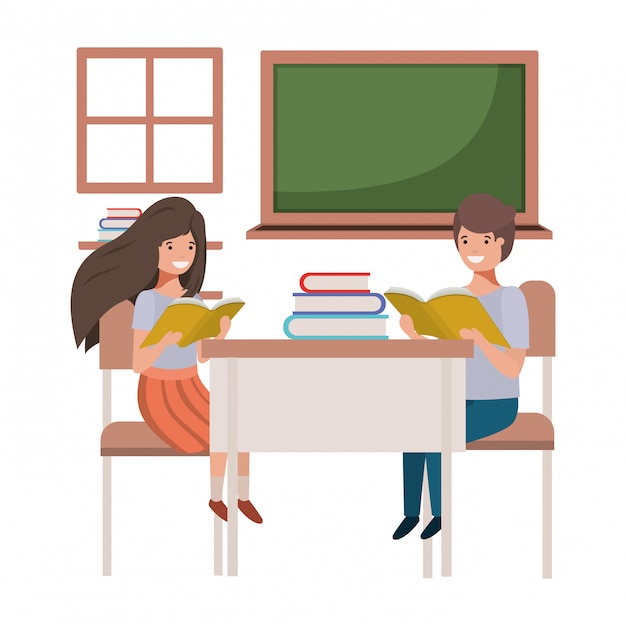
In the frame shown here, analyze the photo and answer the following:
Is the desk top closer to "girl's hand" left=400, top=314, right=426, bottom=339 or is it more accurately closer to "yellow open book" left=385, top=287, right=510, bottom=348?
"yellow open book" left=385, top=287, right=510, bottom=348

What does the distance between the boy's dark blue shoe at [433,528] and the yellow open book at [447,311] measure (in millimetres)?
753

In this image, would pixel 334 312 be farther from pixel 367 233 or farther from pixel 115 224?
pixel 115 224

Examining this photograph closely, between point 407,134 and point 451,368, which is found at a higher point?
point 407,134

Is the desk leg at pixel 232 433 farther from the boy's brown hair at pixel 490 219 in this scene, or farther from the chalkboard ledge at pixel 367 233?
the boy's brown hair at pixel 490 219

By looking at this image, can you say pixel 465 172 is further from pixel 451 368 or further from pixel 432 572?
pixel 432 572

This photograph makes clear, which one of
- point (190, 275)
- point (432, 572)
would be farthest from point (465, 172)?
point (432, 572)

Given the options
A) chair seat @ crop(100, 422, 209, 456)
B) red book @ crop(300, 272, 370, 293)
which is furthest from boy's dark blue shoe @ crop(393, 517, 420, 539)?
red book @ crop(300, 272, 370, 293)

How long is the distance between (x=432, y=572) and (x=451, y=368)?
931mm

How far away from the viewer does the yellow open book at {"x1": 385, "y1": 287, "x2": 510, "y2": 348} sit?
6074mm

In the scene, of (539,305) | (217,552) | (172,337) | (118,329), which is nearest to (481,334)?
(539,305)

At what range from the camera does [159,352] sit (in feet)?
20.4

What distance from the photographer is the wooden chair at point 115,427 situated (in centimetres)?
618

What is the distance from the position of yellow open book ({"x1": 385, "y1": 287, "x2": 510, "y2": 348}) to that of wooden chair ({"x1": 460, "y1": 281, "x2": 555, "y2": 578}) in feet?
1.27

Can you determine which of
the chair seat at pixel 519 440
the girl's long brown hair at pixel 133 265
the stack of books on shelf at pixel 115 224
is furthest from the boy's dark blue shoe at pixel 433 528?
the stack of books on shelf at pixel 115 224
